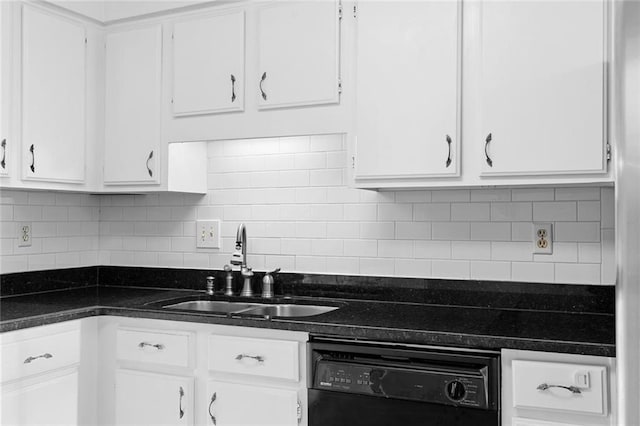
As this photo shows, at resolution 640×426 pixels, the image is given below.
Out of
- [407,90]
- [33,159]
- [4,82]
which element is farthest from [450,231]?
[4,82]

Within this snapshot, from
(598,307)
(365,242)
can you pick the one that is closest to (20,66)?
(365,242)

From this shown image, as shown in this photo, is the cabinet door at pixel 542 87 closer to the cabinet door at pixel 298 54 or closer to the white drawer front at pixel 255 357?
the cabinet door at pixel 298 54

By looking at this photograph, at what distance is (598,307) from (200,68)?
2.01 meters

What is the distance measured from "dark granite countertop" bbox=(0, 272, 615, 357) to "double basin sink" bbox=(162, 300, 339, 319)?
0.06 metres

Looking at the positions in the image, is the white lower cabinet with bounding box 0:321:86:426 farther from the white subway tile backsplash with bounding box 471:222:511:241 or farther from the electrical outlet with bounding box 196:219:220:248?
the white subway tile backsplash with bounding box 471:222:511:241

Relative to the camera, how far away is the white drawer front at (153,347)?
2537mm

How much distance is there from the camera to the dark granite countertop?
79.8 inches

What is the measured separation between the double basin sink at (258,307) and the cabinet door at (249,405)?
45 centimetres

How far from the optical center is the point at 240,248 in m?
3.00

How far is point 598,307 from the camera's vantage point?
8.22 feet

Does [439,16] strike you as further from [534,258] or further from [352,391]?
[352,391]

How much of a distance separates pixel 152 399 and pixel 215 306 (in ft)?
1.91

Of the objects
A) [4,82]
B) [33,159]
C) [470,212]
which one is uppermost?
[4,82]

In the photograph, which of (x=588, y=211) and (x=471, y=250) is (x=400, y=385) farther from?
(x=588, y=211)
